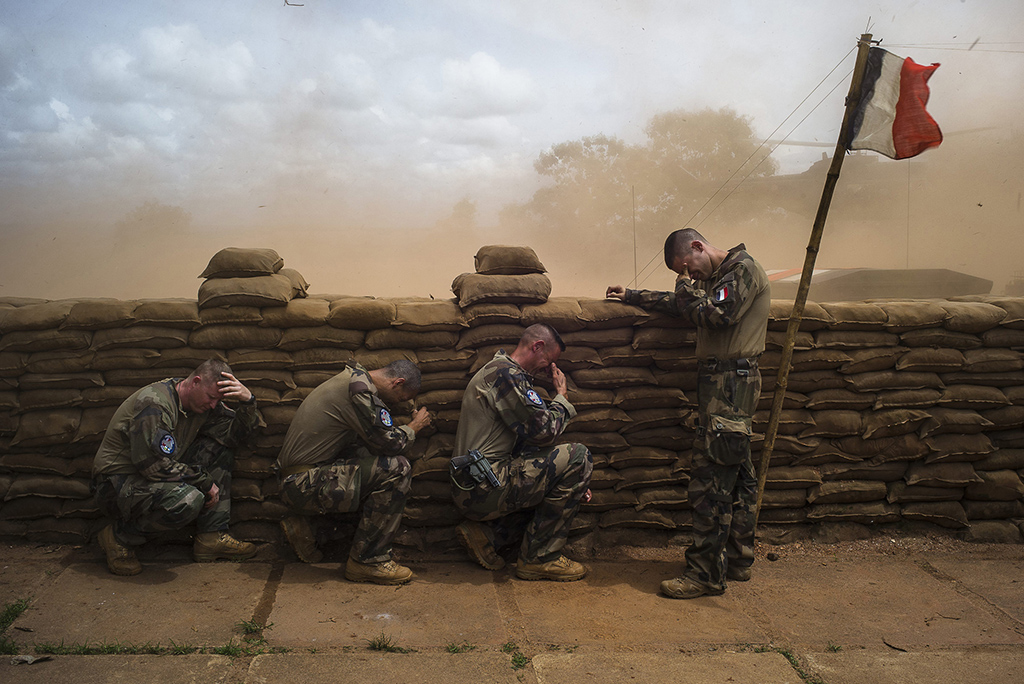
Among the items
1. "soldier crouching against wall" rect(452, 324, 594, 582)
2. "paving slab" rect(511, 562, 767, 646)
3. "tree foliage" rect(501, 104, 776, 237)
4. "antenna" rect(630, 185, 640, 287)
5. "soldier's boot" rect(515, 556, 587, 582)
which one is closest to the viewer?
"paving slab" rect(511, 562, 767, 646)

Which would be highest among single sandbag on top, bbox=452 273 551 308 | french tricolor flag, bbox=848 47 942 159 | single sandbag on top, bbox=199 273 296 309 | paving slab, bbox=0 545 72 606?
french tricolor flag, bbox=848 47 942 159

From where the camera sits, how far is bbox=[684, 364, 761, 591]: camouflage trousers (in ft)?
11.5

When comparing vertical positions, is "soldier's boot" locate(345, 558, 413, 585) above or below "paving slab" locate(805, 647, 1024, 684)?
below

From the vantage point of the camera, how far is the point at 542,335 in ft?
12.2

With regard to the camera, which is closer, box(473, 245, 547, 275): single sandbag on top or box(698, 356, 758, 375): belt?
box(698, 356, 758, 375): belt

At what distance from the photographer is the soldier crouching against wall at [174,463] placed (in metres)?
3.34

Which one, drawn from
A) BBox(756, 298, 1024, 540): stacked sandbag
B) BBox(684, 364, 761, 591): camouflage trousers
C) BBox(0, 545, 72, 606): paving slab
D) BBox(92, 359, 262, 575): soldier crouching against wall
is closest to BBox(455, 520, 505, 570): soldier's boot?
BBox(684, 364, 761, 591): camouflage trousers

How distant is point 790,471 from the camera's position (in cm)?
418

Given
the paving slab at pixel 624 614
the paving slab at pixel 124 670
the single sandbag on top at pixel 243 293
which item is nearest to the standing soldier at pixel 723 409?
the paving slab at pixel 624 614

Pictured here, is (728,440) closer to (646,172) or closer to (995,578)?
(995,578)

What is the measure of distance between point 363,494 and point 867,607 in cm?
277

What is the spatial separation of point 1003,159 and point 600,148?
6.10 m

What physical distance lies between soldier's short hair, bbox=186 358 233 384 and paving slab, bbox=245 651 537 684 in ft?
4.81

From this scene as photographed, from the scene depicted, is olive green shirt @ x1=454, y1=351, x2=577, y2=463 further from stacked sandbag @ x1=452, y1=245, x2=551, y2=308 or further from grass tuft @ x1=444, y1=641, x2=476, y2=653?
grass tuft @ x1=444, y1=641, x2=476, y2=653
